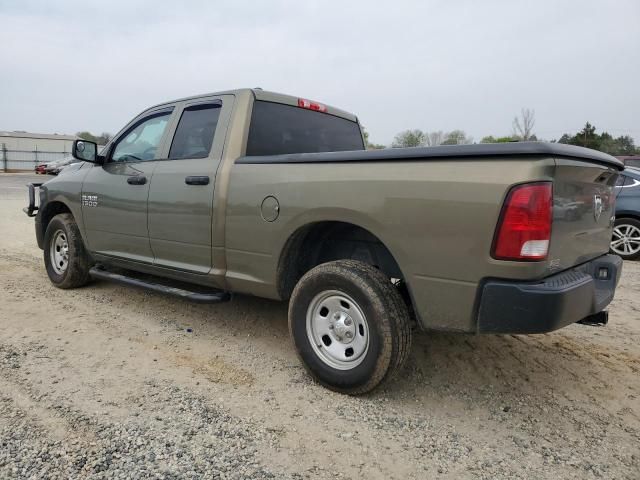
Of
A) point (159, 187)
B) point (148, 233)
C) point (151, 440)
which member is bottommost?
point (151, 440)

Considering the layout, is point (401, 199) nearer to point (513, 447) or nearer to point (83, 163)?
point (513, 447)

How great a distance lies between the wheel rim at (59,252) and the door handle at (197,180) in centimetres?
221

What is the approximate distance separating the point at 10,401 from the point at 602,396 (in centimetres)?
355

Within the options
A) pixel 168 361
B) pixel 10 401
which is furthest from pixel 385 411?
pixel 10 401

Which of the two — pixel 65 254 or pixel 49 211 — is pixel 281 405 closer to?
pixel 65 254

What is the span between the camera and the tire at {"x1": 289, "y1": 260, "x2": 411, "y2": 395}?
2.75 metres

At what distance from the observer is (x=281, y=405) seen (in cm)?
287

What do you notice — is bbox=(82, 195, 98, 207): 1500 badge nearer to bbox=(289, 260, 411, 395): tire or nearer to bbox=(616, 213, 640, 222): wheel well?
bbox=(289, 260, 411, 395): tire

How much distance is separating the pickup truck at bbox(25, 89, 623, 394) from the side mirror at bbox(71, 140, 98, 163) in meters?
0.01

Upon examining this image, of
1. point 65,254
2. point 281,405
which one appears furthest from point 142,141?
point 281,405

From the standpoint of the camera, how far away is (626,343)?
3941mm

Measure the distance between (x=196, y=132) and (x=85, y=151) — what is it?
1.41 meters

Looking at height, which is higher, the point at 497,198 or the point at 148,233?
the point at 497,198

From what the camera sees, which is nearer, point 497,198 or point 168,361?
point 497,198
